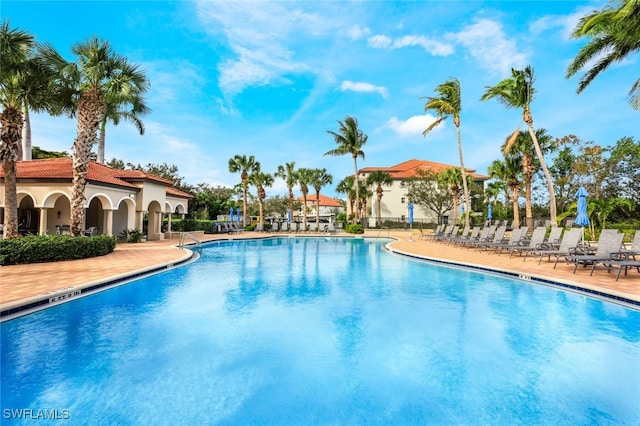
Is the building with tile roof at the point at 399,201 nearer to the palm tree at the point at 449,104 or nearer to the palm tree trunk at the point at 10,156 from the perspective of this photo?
the palm tree at the point at 449,104

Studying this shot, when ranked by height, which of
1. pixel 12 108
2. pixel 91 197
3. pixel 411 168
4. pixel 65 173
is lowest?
pixel 91 197

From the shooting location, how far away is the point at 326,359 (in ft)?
14.7

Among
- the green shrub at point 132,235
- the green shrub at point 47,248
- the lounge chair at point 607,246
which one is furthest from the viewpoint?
the green shrub at point 132,235

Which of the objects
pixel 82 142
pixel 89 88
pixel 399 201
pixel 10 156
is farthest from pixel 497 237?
pixel 399 201

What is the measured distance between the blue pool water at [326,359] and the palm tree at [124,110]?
8.53 m

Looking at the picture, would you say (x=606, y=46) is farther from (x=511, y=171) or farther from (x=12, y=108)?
(x=12, y=108)

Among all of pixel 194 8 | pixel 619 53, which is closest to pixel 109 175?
pixel 194 8

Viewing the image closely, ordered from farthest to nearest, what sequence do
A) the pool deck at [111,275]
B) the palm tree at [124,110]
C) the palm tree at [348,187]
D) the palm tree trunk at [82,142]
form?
the palm tree at [348,187]
the palm tree trunk at [82,142]
the palm tree at [124,110]
the pool deck at [111,275]

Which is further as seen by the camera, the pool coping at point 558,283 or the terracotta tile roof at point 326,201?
the terracotta tile roof at point 326,201

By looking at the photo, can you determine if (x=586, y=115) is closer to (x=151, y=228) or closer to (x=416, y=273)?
(x=416, y=273)

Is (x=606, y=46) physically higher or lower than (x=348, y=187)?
higher

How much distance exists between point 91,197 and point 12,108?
6.19m

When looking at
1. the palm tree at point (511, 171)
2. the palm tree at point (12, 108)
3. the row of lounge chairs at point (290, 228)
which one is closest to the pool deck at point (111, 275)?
the palm tree at point (12, 108)

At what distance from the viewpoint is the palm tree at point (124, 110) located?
12852 millimetres
